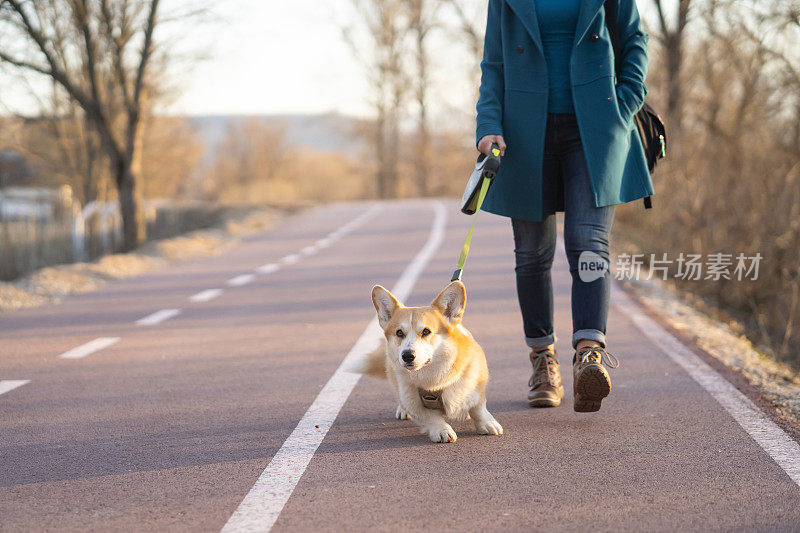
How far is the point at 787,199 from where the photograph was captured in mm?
10805

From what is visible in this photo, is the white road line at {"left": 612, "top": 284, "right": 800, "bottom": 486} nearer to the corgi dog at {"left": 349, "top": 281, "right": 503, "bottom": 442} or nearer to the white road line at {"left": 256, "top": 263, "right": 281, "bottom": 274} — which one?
the corgi dog at {"left": 349, "top": 281, "right": 503, "bottom": 442}

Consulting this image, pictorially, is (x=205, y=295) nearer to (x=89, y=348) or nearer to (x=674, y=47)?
(x=89, y=348)

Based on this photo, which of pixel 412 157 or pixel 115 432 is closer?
pixel 115 432

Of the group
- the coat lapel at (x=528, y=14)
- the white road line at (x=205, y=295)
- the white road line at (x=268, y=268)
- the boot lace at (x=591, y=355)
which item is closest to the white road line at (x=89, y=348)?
the white road line at (x=205, y=295)

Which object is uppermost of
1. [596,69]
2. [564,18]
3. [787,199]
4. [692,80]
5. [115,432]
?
[692,80]

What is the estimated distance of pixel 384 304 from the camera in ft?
13.1

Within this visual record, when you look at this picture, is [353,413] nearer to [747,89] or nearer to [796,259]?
[796,259]

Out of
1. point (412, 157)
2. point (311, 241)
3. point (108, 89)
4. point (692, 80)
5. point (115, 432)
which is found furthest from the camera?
point (412, 157)

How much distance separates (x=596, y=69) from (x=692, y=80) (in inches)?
655

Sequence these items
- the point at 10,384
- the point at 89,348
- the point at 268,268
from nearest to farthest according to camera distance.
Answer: the point at 10,384 → the point at 89,348 → the point at 268,268

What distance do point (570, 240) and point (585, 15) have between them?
113 centimetres

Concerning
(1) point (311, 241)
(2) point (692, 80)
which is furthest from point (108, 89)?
(2) point (692, 80)

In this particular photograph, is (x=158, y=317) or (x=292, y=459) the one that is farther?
(x=158, y=317)

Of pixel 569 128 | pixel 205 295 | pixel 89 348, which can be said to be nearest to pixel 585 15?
pixel 569 128
